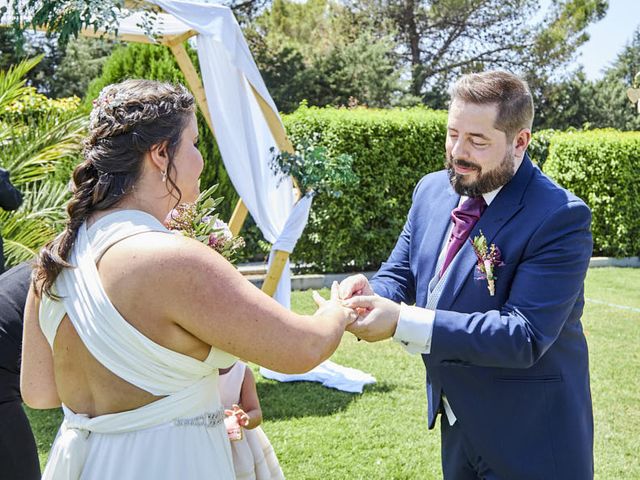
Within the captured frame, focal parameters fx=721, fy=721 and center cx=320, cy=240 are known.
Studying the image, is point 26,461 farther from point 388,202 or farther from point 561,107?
point 561,107

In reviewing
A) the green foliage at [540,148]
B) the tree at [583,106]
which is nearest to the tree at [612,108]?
the tree at [583,106]

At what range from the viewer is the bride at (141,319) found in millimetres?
1822

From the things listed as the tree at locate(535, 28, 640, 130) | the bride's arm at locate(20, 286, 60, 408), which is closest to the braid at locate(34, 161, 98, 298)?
the bride's arm at locate(20, 286, 60, 408)

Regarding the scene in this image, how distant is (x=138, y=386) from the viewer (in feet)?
6.30

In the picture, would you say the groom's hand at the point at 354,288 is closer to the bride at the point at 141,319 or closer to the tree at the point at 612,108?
the bride at the point at 141,319

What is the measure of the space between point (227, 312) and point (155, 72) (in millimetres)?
10060

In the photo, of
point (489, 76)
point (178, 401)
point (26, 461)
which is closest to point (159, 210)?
point (178, 401)

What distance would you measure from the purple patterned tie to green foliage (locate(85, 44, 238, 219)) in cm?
879

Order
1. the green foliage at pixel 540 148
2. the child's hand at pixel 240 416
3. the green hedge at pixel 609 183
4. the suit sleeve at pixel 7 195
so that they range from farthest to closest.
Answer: the green foliage at pixel 540 148
the green hedge at pixel 609 183
the suit sleeve at pixel 7 195
the child's hand at pixel 240 416

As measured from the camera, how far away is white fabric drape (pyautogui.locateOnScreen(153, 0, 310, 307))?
22.1ft

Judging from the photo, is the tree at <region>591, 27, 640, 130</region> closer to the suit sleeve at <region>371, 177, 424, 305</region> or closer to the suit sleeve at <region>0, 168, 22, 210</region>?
the suit sleeve at <region>0, 168, 22, 210</region>

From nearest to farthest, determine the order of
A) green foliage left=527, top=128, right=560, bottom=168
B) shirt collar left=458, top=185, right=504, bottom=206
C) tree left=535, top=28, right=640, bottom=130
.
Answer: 1. shirt collar left=458, top=185, right=504, bottom=206
2. green foliage left=527, top=128, right=560, bottom=168
3. tree left=535, top=28, right=640, bottom=130

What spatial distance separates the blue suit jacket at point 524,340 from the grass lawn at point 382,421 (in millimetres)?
2558

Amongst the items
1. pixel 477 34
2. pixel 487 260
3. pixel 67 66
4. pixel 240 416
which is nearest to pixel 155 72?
pixel 240 416
